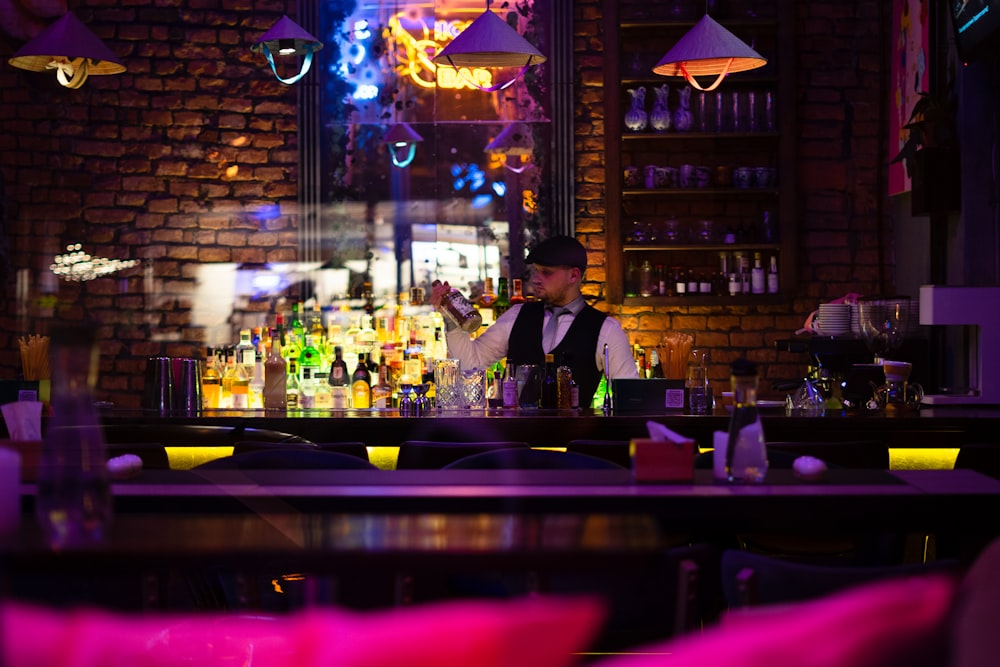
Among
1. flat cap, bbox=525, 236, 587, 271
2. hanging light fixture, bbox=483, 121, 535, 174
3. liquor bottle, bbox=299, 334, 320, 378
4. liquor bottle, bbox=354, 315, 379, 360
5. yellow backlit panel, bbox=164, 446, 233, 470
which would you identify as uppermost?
hanging light fixture, bbox=483, 121, 535, 174

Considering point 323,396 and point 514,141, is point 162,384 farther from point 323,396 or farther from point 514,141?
point 514,141

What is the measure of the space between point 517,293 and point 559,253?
0.98 metres

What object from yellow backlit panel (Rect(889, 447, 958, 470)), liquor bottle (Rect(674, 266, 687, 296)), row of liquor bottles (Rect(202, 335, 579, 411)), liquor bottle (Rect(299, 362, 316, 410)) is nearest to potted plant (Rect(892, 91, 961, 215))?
liquor bottle (Rect(674, 266, 687, 296))

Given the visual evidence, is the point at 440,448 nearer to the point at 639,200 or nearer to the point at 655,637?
the point at 655,637

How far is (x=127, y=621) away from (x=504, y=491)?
1352 mm

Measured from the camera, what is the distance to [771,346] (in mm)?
6672

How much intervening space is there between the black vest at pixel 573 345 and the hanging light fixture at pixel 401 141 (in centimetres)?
145

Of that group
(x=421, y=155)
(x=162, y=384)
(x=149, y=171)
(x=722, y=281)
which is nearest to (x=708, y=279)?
(x=722, y=281)

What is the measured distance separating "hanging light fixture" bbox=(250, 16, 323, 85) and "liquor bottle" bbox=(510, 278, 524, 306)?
69.0 inches

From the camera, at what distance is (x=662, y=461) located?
106 inches

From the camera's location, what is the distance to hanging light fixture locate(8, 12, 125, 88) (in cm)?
487

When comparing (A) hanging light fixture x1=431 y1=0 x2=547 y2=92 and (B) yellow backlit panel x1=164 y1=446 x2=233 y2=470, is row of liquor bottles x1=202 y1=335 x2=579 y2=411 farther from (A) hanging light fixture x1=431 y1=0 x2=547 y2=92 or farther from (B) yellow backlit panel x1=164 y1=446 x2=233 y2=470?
(A) hanging light fixture x1=431 y1=0 x2=547 y2=92

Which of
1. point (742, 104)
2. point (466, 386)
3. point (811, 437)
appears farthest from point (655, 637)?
point (742, 104)

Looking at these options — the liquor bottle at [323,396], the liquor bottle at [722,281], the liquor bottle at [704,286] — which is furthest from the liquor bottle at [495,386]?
the liquor bottle at [722,281]
